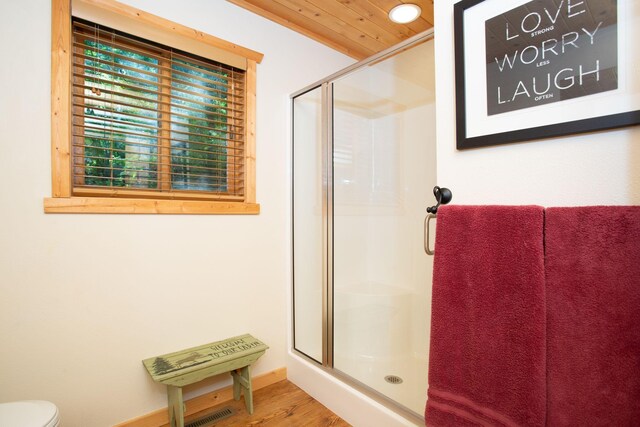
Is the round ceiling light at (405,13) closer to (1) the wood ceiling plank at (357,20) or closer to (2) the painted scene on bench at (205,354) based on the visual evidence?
(1) the wood ceiling plank at (357,20)

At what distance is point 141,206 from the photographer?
168 centimetres

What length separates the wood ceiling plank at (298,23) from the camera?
207cm

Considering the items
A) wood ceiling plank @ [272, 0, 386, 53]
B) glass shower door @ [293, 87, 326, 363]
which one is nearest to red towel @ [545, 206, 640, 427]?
glass shower door @ [293, 87, 326, 363]

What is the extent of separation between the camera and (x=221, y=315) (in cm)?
196

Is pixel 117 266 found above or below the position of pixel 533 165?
below

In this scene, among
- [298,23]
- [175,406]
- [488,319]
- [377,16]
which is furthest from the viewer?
[298,23]

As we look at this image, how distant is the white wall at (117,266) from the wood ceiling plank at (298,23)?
53 mm

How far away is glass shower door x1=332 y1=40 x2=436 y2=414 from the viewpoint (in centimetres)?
205

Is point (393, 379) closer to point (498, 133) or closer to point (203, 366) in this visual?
point (203, 366)

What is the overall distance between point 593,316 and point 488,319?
0.22m

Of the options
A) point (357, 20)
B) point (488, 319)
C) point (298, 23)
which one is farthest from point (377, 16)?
point (488, 319)

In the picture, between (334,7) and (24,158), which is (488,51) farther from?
(24,158)

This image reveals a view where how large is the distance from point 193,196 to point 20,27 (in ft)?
3.36

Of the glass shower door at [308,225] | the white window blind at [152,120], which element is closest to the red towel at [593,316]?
the glass shower door at [308,225]
